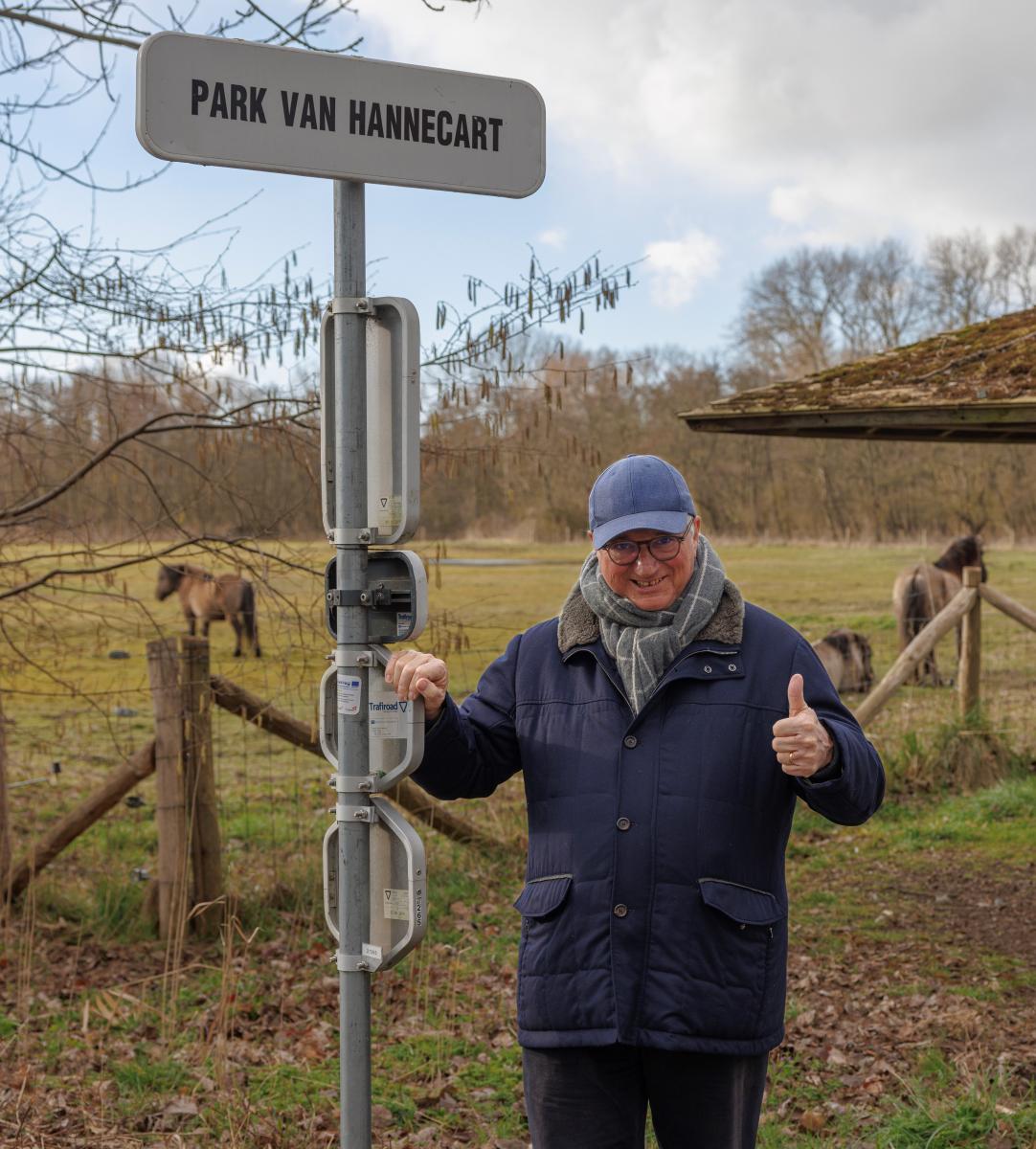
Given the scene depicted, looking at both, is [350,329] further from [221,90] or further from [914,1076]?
[914,1076]

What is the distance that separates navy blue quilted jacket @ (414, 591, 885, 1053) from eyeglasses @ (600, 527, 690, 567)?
209mm

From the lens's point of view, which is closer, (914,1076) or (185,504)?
(914,1076)

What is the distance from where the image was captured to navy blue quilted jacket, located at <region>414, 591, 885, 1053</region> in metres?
2.62

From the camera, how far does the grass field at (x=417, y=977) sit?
4.54 m

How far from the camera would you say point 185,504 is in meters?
6.47

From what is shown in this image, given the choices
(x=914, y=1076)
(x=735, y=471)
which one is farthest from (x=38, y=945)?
(x=735, y=471)

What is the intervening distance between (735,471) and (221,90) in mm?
42077

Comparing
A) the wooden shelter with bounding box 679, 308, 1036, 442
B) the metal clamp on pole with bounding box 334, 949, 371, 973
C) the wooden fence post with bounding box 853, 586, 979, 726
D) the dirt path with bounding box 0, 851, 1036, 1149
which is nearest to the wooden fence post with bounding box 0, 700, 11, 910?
the dirt path with bounding box 0, 851, 1036, 1149

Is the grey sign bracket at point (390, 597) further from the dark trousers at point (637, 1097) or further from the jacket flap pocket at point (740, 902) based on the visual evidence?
the dark trousers at point (637, 1097)

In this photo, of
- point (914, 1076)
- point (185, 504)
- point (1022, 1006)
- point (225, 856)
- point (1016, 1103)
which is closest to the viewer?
point (1016, 1103)

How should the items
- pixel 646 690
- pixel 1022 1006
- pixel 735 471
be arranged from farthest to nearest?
1. pixel 735 471
2. pixel 1022 1006
3. pixel 646 690

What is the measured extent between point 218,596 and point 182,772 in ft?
3.83

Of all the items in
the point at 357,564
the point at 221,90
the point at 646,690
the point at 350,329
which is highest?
the point at 221,90

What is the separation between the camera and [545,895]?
2.75 metres
